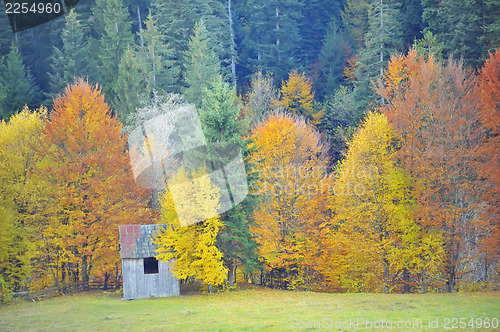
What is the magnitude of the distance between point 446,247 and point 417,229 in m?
2.00

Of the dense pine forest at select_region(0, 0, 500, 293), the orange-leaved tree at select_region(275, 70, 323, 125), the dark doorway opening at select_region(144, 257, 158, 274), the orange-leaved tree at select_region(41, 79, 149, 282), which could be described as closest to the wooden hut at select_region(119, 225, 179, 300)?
the dense pine forest at select_region(0, 0, 500, 293)

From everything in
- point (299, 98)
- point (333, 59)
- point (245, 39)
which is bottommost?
point (299, 98)

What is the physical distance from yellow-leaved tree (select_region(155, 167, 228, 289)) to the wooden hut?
2.49 ft

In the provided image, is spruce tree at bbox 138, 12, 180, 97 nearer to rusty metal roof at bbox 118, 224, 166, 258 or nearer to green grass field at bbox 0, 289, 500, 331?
rusty metal roof at bbox 118, 224, 166, 258

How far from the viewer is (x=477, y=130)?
28547mm

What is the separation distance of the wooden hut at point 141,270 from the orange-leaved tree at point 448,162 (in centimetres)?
1484

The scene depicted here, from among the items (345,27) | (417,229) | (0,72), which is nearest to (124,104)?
(0,72)

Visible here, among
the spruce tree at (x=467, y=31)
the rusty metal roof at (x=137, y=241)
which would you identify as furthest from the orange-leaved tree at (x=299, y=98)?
the rusty metal roof at (x=137, y=241)

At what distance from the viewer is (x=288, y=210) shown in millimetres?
33250

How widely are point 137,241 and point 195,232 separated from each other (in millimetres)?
3554

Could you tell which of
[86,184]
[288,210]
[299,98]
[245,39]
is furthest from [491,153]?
[245,39]

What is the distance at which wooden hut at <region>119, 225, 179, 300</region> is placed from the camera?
28519 mm

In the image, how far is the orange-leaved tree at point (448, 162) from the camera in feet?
93.5

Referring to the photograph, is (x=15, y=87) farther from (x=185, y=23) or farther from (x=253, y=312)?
(x=253, y=312)
